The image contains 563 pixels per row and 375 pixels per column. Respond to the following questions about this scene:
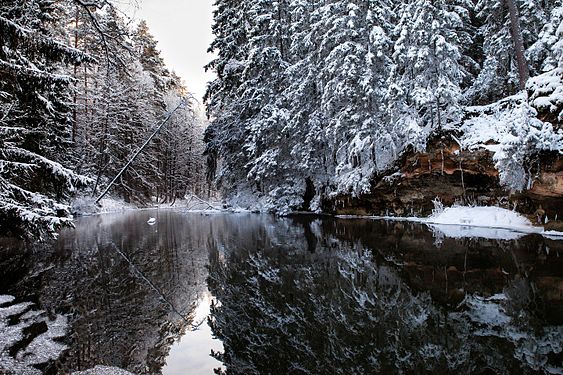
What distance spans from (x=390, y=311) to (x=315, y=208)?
1877cm

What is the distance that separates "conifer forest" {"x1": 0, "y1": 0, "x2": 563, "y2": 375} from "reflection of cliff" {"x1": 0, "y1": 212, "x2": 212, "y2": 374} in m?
0.05

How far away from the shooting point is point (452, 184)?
1650 cm

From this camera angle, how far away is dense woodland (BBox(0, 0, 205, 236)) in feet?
20.9

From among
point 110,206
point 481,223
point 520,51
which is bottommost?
point 481,223

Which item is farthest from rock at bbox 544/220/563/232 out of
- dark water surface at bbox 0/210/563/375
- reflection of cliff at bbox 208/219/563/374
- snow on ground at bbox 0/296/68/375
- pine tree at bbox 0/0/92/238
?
pine tree at bbox 0/0/92/238

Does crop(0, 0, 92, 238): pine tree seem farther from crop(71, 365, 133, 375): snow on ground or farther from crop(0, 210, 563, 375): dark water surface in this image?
crop(71, 365, 133, 375): snow on ground

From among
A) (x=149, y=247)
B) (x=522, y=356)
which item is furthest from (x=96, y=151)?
(x=522, y=356)

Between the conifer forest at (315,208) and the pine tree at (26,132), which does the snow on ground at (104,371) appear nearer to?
the conifer forest at (315,208)

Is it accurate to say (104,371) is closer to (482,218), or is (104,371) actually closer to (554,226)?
(554,226)

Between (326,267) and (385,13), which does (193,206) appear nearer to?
(385,13)

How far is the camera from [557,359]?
371 cm

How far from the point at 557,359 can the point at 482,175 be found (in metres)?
12.9

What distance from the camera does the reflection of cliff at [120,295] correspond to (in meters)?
4.30

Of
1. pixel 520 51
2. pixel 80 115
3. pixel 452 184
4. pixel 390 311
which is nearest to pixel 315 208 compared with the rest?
pixel 452 184
